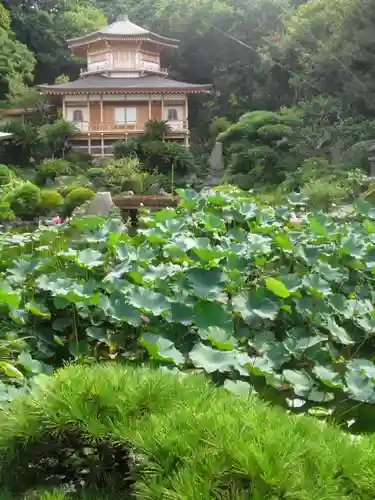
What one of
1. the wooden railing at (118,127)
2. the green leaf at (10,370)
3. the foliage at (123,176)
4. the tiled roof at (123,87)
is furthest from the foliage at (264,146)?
the green leaf at (10,370)

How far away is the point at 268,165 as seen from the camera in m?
16.8

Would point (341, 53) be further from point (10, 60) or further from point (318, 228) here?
point (318, 228)

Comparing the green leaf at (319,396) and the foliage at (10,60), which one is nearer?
the green leaf at (319,396)

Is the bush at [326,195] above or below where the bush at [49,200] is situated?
above

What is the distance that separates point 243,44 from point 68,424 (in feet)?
76.6

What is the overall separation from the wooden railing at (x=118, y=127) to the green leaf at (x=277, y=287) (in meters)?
19.0

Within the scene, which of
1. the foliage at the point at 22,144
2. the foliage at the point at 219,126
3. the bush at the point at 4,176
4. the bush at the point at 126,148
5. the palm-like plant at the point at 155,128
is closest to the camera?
the bush at the point at 4,176

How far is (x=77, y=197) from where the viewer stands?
13.5 metres

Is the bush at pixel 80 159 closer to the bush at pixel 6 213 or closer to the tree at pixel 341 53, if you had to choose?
the bush at pixel 6 213

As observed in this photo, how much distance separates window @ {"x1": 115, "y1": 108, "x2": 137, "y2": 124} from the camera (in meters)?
21.5

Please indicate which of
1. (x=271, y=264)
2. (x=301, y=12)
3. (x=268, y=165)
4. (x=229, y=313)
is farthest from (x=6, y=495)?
→ (x=301, y=12)

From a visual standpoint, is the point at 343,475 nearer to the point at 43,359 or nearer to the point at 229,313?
the point at 229,313

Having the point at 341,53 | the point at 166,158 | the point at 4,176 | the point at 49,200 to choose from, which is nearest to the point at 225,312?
the point at 49,200

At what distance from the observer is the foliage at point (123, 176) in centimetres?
1622
